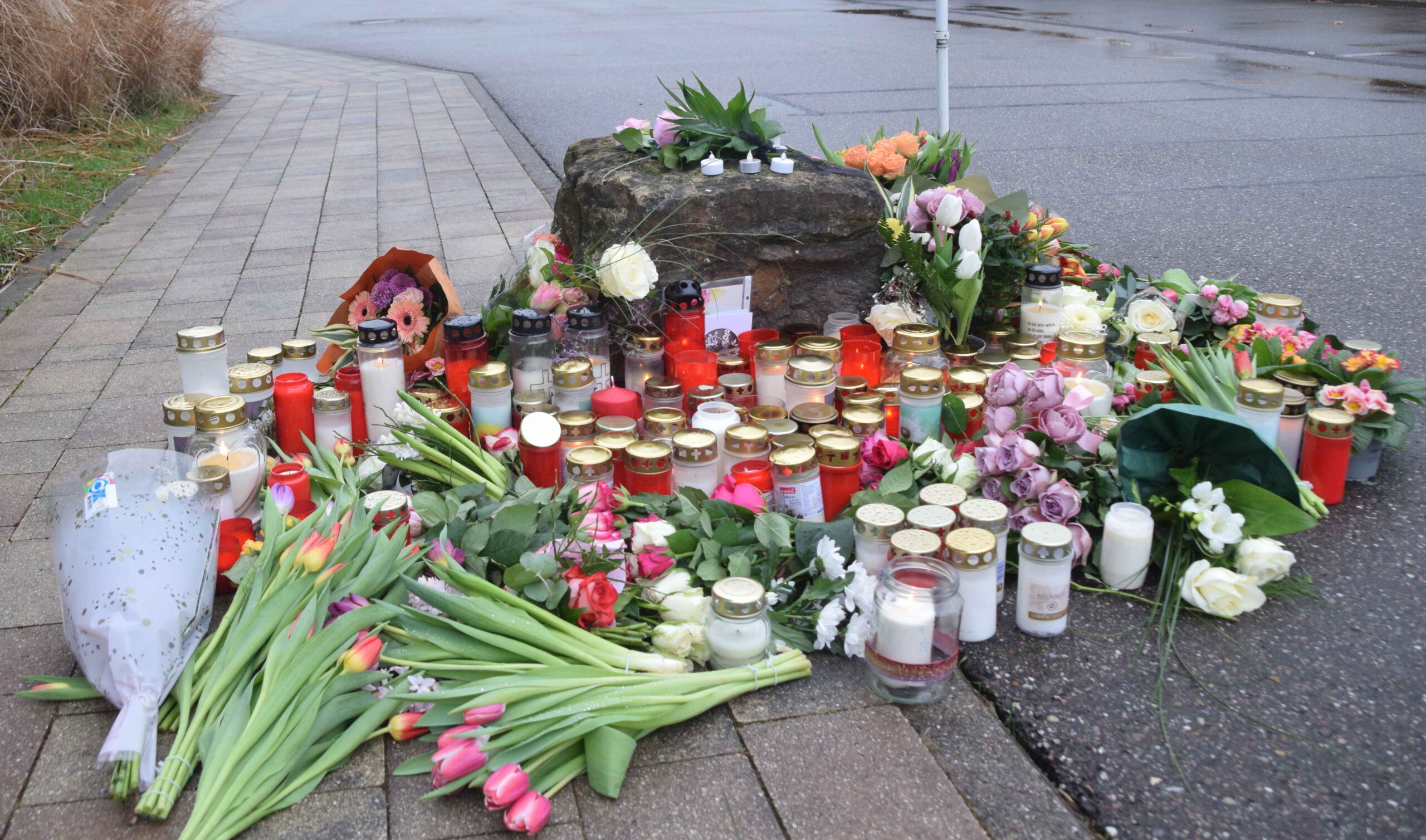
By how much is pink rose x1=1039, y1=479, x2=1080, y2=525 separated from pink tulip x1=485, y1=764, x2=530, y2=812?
120cm

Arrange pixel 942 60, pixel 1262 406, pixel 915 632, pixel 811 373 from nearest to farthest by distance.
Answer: pixel 915 632
pixel 1262 406
pixel 811 373
pixel 942 60

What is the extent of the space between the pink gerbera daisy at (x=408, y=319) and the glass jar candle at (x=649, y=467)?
3.36ft

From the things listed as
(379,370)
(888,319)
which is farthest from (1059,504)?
(379,370)

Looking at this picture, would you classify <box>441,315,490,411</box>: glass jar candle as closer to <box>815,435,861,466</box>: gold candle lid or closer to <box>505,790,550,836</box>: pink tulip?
<box>815,435,861,466</box>: gold candle lid

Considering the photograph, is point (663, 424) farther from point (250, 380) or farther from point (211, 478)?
point (250, 380)

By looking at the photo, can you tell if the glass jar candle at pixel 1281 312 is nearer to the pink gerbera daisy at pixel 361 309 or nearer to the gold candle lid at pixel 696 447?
the gold candle lid at pixel 696 447

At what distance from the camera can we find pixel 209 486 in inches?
91.0

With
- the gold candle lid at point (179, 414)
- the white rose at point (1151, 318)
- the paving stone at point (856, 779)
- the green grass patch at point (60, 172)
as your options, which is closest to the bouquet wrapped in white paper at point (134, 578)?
the gold candle lid at point (179, 414)

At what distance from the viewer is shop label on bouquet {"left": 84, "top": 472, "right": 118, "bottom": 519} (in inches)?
83.4

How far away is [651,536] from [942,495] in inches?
23.8

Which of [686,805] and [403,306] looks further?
[403,306]

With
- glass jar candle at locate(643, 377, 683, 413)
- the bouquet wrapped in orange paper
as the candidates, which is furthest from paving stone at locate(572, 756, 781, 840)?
the bouquet wrapped in orange paper

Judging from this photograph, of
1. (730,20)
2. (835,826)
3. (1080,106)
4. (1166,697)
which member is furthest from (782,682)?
(730,20)

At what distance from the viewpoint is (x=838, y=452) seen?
2.46 meters
